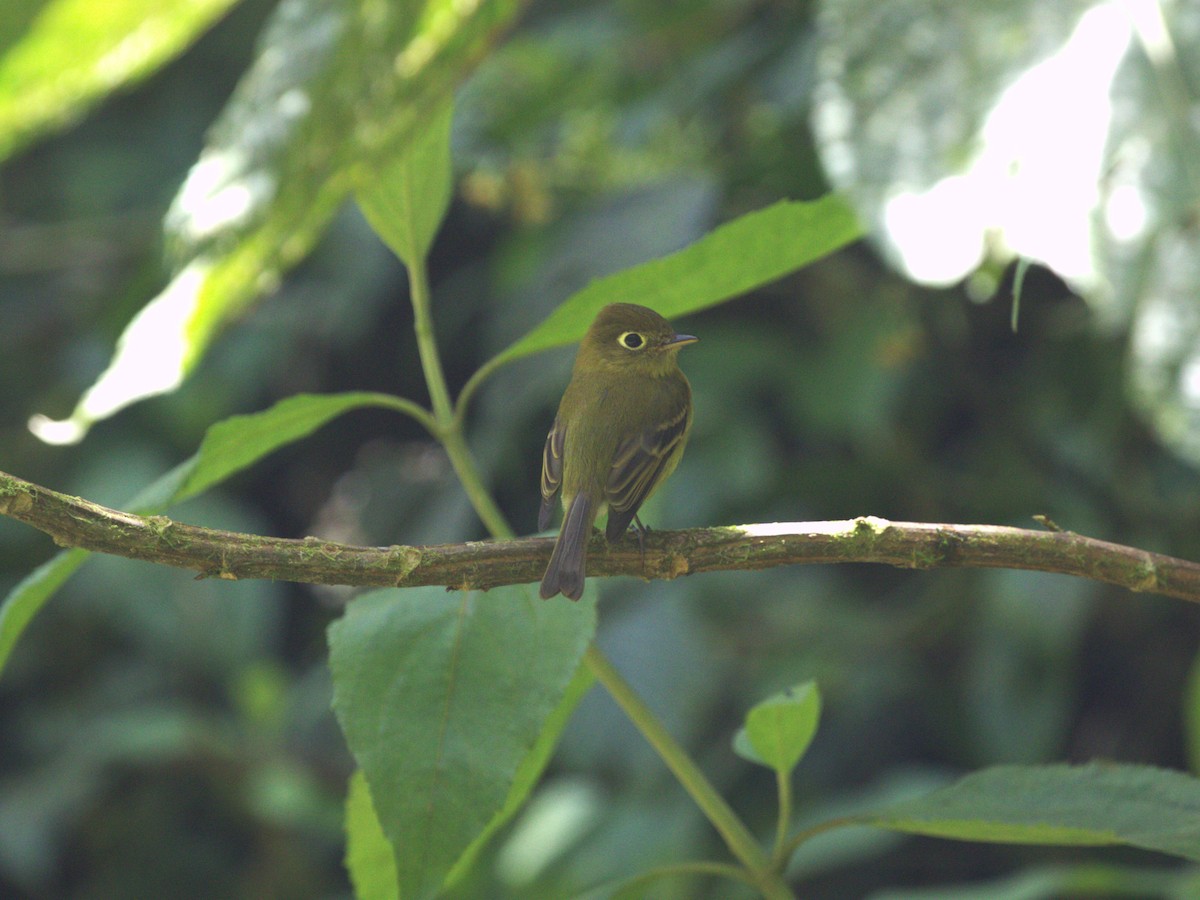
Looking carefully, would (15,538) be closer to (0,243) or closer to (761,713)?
(0,243)

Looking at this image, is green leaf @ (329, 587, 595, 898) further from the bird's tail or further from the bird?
the bird

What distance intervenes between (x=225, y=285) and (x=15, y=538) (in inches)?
136

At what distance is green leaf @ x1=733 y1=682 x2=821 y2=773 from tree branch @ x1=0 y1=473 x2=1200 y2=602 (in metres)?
0.24

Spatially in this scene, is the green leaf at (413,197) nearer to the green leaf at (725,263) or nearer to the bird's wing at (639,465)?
the green leaf at (725,263)

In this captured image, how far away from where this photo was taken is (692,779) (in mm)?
1472

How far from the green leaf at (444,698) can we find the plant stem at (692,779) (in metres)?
0.13

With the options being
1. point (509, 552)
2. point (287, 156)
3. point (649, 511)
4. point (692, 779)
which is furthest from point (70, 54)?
point (649, 511)

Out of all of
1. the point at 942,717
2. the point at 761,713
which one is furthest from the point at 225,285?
the point at 942,717

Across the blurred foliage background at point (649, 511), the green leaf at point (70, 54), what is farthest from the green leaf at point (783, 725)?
the blurred foliage background at point (649, 511)

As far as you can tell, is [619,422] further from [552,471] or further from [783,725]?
[783,725]

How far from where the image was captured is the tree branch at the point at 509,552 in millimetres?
1138

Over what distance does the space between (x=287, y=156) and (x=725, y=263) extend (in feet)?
1.69

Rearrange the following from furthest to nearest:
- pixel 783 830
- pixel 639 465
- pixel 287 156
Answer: pixel 639 465 → pixel 783 830 → pixel 287 156

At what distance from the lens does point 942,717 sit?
141 inches
